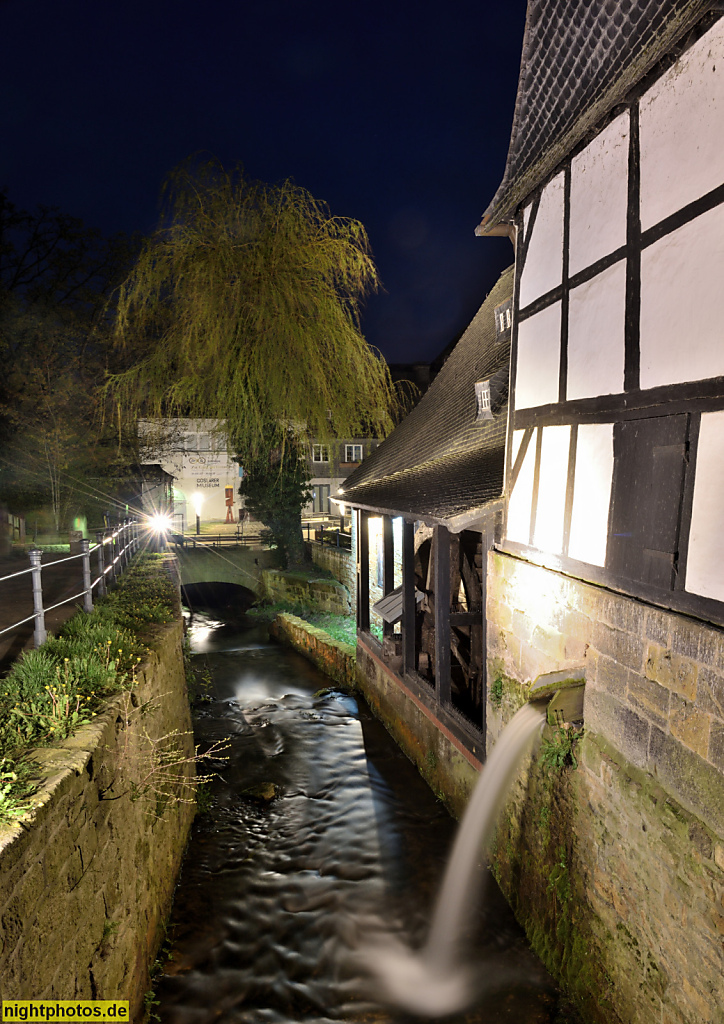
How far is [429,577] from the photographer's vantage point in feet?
29.2

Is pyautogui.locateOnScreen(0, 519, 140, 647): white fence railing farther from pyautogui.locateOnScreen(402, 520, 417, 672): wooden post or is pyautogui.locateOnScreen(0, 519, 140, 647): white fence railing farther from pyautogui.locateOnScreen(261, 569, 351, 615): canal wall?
pyautogui.locateOnScreen(261, 569, 351, 615): canal wall

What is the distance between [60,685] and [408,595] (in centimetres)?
499

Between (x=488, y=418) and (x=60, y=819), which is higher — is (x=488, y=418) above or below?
above

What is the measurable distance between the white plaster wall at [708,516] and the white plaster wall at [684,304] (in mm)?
286

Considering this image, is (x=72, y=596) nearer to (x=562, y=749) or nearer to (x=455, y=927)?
(x=455, y=927)

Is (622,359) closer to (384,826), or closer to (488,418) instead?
(488,418)

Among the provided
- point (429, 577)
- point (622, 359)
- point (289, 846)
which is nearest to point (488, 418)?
point (429, 577)

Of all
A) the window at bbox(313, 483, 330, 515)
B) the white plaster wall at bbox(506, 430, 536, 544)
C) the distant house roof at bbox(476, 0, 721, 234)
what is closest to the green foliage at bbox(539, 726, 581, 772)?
the white plaster wall at bbox(506, 430, 536, 544)

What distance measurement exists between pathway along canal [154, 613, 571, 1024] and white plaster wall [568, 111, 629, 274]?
549 centimetres

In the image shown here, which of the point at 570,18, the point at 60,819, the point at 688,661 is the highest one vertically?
the point at 570,18

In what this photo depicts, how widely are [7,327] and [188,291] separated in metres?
8.10

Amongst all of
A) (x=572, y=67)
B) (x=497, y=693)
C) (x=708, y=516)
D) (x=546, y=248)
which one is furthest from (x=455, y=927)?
(x=572, y=67)

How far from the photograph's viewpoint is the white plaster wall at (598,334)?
3.45 metres

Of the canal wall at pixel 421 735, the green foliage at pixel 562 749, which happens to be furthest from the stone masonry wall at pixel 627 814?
the canal wall at pixel 421 735
